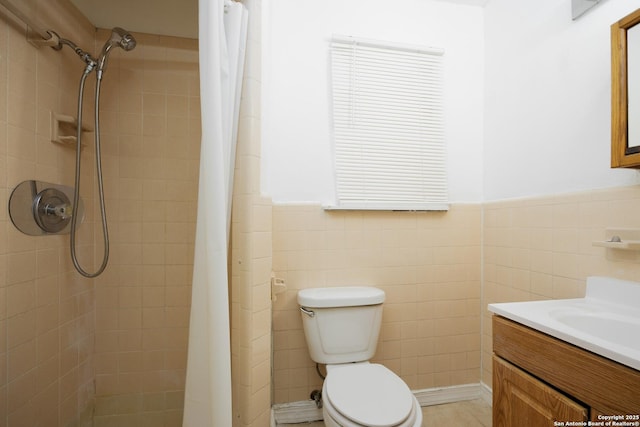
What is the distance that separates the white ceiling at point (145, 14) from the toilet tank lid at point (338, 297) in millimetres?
1550

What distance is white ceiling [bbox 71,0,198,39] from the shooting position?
4.93ft

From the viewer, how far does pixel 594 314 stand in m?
1.12

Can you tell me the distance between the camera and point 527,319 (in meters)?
1.03

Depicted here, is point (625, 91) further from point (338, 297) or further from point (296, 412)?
point (296, 412)

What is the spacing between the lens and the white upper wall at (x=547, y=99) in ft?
4.24

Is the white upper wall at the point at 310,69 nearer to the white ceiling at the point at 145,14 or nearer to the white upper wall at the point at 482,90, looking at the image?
the white upper wall at the point at 482,90

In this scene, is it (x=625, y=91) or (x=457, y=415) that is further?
(x=457, y=415)

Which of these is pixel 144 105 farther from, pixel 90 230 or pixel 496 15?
pixel 496 15

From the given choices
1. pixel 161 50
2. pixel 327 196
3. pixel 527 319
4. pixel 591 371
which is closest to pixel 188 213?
pixel 327 196

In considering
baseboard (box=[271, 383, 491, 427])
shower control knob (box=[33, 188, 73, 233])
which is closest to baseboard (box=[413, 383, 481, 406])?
baseboard (box=[271, 383, 491, 427])

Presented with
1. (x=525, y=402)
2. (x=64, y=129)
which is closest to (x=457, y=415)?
(x=525, y=402)

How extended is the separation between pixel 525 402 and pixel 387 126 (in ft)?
4.68

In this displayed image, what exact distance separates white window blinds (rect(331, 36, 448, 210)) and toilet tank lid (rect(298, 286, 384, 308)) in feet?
1.54

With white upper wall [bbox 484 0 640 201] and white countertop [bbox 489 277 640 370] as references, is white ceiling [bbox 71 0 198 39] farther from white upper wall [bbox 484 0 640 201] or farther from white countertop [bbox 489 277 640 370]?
white countertop [bbox 489 277 640 370]
